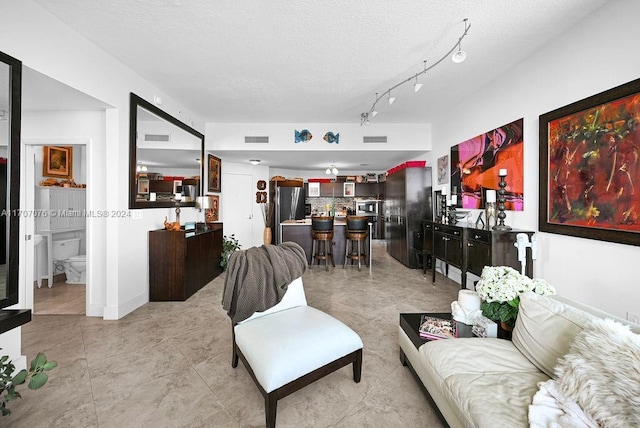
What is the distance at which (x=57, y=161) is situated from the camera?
4.07 meters

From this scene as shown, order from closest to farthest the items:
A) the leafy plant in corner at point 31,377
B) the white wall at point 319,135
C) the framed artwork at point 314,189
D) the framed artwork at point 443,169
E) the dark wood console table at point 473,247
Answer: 1. the leafy plant in corner at point 31,377
2. the dark wood console table at point 473,247
3. the framed artwork at point 443,169
4. the white wall at point 319,135
5. the framed artwork at point 314,189

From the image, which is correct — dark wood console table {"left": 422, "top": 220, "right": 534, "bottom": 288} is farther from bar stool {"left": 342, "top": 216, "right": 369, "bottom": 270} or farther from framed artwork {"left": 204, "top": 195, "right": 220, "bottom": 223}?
framed artwork {"left": 204, "top": 195, "right": 220, "bottom": 223}

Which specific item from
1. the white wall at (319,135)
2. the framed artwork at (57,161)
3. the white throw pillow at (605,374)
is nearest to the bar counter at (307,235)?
the white wall at (319,135)

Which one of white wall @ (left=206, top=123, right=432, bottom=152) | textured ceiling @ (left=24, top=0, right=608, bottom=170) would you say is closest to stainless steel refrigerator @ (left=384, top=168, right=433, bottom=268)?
white wall @ (left=206, top=123, right=432, bottom=152)

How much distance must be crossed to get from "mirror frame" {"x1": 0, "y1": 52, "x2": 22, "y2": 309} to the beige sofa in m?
2.78

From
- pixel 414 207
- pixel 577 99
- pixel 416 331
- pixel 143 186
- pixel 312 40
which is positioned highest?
pixel 312 40

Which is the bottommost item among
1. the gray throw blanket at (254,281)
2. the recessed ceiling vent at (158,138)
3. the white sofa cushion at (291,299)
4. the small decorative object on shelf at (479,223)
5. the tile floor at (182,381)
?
the tile floor at (182,381)

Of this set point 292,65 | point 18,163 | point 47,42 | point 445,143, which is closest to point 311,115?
point 292,65

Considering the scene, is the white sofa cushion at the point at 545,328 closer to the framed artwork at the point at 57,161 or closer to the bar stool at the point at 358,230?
the bar stool at the point at 358,230

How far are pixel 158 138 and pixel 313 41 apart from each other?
254 cm

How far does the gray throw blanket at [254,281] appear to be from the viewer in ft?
5.92

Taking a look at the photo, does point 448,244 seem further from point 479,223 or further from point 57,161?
point 57,161

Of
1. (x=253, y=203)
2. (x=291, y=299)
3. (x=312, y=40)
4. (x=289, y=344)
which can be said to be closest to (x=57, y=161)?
(x=253, y=203)

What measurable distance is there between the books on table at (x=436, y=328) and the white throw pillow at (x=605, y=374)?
2.39 feet
